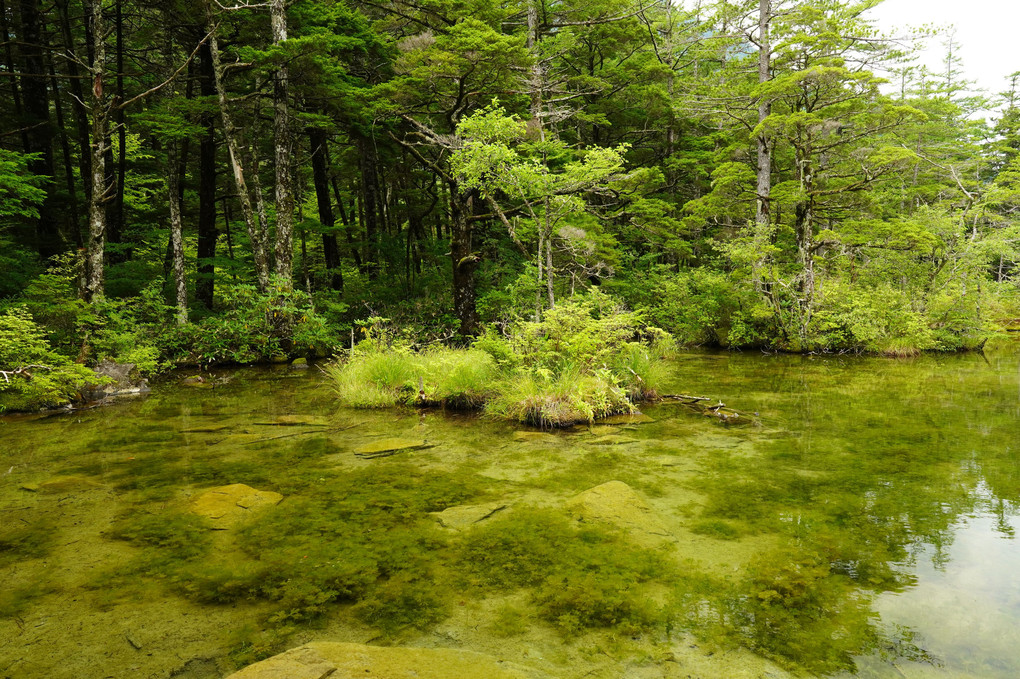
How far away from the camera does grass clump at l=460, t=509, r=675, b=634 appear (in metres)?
2.71

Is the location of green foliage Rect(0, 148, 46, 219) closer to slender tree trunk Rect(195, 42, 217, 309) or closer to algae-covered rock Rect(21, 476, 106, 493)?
slender tree trunk Rect(195, 42, 217, 309)

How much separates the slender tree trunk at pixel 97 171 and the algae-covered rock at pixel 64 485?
6.10m

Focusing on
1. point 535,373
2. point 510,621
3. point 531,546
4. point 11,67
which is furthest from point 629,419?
point 11,67

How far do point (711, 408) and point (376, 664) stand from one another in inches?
254

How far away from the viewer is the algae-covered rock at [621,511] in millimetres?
3703

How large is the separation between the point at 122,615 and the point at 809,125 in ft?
56.9

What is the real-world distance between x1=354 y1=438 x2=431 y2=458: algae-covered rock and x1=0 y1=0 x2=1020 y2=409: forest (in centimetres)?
351

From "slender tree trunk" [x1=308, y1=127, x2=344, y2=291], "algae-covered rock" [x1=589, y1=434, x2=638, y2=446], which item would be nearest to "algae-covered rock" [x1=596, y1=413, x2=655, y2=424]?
"algae-covered rock" [x1=589, y1=434, x2=638, y2=446]

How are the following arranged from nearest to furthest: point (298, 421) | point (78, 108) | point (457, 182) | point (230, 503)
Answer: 1. point (230, 503)
2. point (298, 421)
3. point (457, 182)
4. point (78, 108)

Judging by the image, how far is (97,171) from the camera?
9117mm

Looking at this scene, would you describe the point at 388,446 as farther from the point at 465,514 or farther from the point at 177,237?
the point at 177,237

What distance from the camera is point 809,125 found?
46.5 feet

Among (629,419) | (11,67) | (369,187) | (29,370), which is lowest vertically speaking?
(629,419)

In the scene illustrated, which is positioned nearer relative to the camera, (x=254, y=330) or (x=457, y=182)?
(x=457, y=182)
